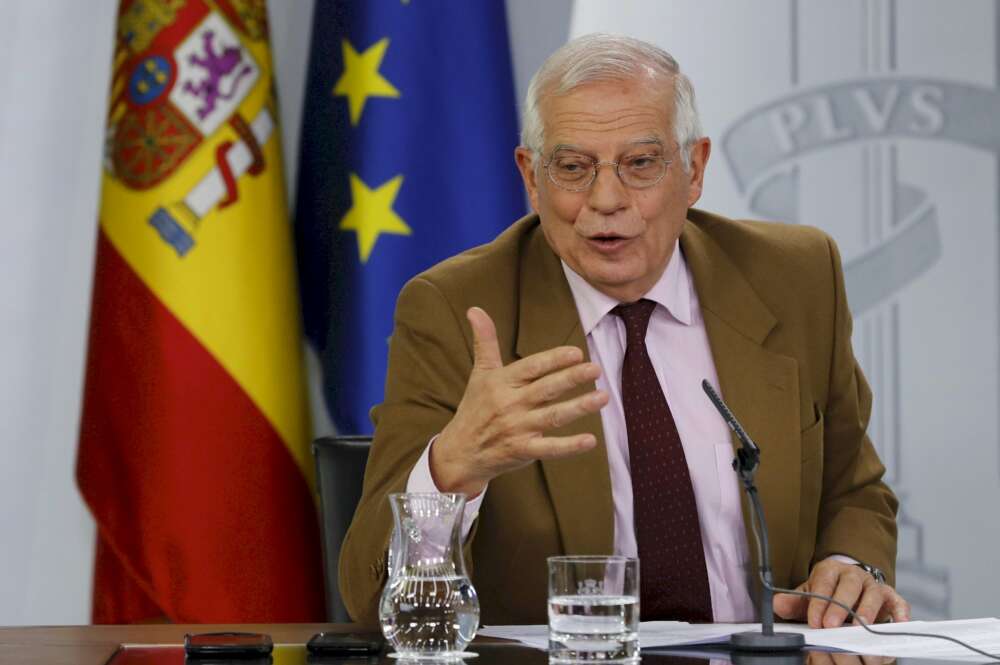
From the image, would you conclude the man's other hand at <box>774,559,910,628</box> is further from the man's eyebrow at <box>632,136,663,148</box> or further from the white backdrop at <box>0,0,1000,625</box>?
the white backdrop at <box>0,0,1000,625</box>

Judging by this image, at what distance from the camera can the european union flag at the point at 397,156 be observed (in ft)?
11.1

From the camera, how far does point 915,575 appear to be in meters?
3.61

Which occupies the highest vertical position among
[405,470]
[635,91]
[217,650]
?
[635,91]

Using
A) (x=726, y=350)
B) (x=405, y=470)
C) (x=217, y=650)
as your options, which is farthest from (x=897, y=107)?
(x=217, y=650)

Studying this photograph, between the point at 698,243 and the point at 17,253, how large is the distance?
1.79 metres

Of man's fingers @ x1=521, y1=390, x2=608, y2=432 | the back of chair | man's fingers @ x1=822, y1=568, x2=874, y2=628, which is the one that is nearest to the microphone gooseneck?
man's fingers @ x1=521, y1=390, x2=608, y2=432

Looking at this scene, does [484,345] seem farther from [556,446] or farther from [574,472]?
[574,472]

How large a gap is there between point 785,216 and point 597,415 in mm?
1698

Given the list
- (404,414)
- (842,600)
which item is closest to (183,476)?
(404,414)

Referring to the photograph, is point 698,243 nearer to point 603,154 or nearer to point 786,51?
point 603,154

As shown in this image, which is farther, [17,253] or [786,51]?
[786,51]

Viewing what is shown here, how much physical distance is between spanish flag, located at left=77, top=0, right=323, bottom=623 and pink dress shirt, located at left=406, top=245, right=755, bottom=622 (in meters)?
1.26

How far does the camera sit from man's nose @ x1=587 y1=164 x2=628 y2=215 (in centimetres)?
219

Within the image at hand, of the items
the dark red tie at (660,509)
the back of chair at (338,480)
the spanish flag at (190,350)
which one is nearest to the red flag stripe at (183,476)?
the spanish flag at (190,350)
